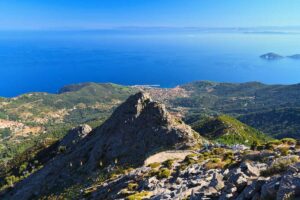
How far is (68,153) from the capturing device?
6309cm

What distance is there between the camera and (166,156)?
48.0m

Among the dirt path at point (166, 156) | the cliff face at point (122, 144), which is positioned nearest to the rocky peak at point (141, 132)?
the cliff face at point (122, 144)

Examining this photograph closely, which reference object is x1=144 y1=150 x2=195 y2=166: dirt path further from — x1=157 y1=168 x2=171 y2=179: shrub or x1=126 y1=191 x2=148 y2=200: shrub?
x1=126 y1=191 x2=148 y2=200: shrub

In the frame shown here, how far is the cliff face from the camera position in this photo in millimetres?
52406

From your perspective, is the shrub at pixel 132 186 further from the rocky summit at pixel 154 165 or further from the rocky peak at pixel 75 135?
the rocky peak at pixel 75 135

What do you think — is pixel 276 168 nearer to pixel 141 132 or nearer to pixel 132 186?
pixel 132 186

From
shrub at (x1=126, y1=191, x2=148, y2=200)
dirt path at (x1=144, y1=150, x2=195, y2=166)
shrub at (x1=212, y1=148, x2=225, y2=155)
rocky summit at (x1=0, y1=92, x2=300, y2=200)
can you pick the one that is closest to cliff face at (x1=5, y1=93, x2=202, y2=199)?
rocky summit at (x1=0, y1=92, x2=300, y2=200)

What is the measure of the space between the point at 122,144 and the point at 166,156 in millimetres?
8869

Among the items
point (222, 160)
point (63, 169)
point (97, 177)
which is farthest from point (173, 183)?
point (63, 169)

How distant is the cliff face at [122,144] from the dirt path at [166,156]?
5.73ft

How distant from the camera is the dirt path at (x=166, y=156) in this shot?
45531mm

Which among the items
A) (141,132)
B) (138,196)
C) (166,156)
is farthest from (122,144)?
(138,196)

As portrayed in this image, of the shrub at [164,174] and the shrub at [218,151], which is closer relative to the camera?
the shrub at [164,174]

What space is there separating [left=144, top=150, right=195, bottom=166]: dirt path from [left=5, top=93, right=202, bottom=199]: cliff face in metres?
1.75
